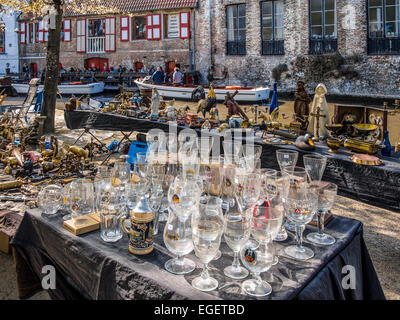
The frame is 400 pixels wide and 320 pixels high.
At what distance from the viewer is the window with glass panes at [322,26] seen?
48.6ft

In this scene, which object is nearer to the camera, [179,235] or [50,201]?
[179,235]

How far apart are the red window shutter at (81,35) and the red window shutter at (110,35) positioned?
64.1 inches

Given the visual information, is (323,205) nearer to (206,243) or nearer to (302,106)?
(206,243)

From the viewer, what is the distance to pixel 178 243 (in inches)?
59.3

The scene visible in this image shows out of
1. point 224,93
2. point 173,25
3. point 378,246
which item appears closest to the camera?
point 378,246

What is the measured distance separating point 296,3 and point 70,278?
52.3 ft

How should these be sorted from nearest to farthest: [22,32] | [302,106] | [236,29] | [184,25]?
1. [302,106]
2. [236,29]
3. [184,25]
4. [22,32]

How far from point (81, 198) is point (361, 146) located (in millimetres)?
3035

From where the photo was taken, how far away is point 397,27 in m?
13.6

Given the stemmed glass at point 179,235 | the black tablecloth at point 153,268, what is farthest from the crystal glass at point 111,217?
the stemmed glass at point 179,235

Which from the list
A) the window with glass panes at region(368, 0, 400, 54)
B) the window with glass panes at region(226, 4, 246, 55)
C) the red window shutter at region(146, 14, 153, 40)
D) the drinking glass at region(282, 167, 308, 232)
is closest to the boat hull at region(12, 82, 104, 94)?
the red window shutter at region(146, 14, 153, 40)

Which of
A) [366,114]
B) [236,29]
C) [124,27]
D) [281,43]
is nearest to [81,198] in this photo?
[366,114]

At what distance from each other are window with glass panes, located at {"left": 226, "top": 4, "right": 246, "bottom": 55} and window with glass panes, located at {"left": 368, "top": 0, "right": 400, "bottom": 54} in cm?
546
